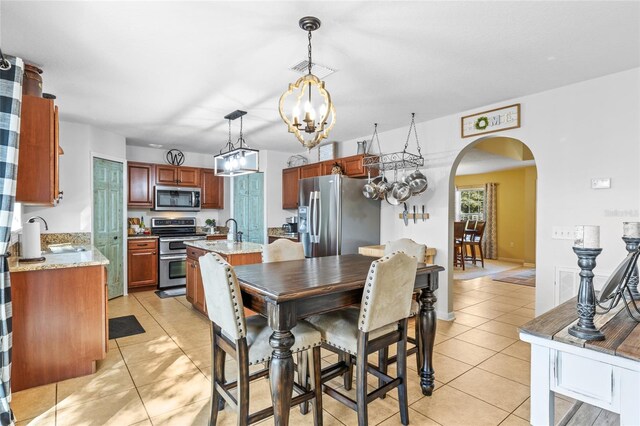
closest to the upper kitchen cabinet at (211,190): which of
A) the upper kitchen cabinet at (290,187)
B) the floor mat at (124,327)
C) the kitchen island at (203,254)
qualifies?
the upper kitchen cabinet at (290,187)

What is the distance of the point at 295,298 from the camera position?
168 centimetres

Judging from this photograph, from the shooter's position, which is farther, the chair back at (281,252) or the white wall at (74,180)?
the white wall at (74,180)

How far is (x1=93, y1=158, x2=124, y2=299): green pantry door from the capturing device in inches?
186

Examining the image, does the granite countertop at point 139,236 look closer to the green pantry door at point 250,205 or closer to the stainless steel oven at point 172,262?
the stainless steel oven at point 172,262

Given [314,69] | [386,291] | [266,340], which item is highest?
[314,69]

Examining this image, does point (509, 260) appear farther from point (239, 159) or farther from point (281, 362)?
point (281, 362)

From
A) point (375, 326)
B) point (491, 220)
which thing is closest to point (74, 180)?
point (375, 326)

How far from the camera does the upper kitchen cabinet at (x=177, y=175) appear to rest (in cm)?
590

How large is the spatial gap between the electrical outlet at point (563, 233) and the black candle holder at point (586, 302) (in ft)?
7.06

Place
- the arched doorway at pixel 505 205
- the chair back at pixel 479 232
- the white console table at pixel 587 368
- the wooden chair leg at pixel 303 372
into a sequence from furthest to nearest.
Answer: the chair back at pixel 479 232 < the arched doorway at pixel 505 205 < the wooden chair leg at pixel 303 372 < the white console table at pixel 587 368

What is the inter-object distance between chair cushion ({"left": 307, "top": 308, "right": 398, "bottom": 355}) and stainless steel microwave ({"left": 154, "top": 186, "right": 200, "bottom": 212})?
4.62m

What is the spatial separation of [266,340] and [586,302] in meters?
1.49

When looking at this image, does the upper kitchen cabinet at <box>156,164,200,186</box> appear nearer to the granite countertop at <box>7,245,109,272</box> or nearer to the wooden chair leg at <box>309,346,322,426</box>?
the granite countertop at <box>7,245,109,272</box>

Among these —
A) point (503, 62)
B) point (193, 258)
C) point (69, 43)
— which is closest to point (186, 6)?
point (69, 43)
